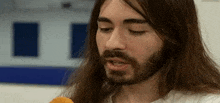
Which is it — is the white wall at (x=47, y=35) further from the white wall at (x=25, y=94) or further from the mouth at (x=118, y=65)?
the mouth at (x=118, y=65)

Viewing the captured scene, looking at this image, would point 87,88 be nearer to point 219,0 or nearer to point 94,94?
point 94,94

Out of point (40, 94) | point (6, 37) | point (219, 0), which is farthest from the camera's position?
point (6, 37)

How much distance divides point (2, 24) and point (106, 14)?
2.72 meters

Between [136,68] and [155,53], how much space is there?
7 cm

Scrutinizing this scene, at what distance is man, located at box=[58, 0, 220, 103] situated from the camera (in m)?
0.67

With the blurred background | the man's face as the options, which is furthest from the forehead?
the blurred background

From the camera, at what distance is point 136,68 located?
684 mm

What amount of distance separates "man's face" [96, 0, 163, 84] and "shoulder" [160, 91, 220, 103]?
0.11 m

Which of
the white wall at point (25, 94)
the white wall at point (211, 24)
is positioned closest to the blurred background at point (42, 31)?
the white wall at point (25, 94)

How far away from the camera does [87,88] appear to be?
35.1 inches

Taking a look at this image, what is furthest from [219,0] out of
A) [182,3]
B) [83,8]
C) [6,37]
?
[6,37]

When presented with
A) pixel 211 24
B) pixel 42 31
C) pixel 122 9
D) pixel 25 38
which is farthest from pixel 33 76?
pixel 122 9

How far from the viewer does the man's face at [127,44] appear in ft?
2.19

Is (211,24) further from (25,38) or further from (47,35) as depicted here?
(47,35)
